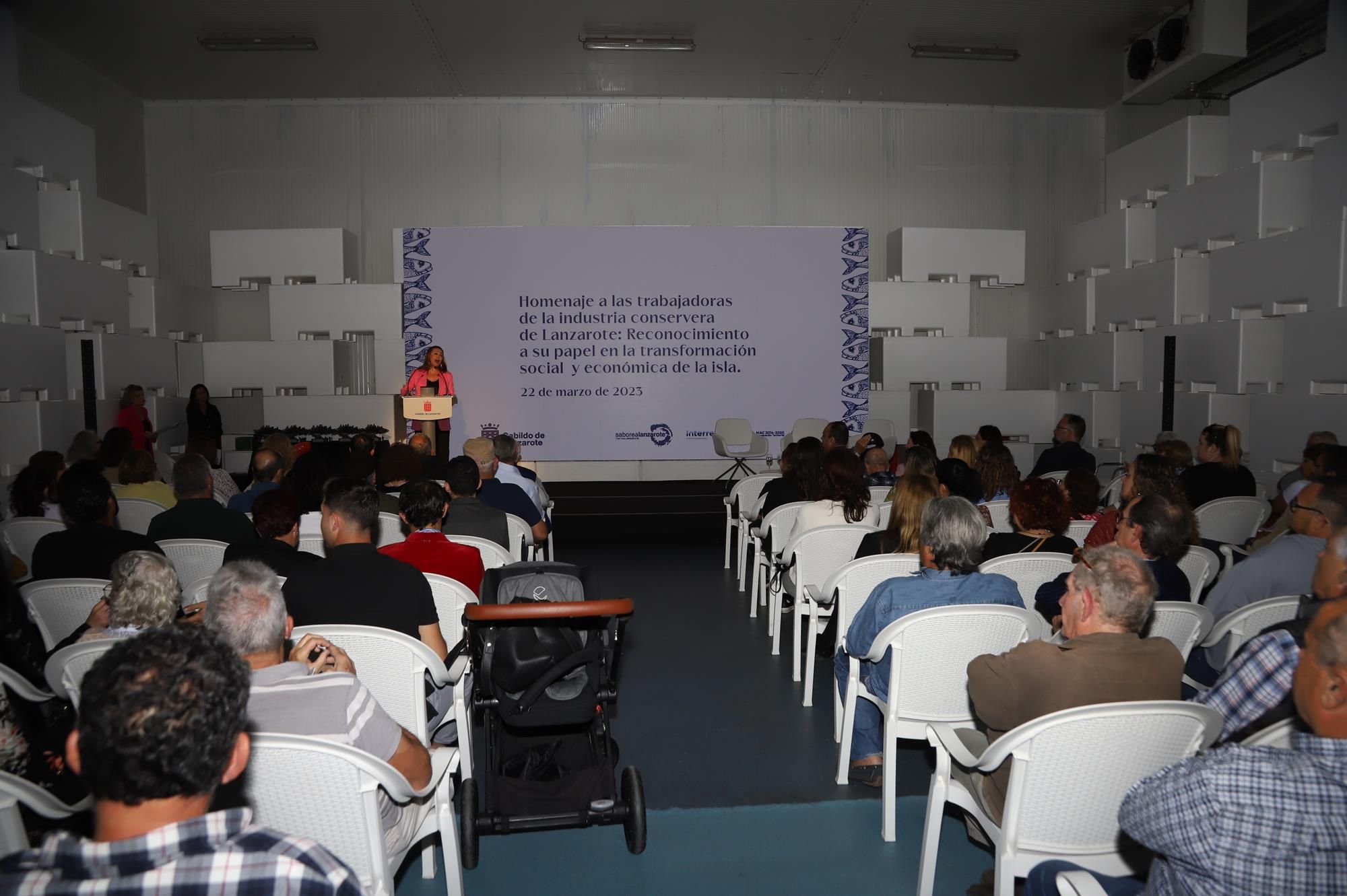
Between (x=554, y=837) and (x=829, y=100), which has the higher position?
(x=829, y=100)

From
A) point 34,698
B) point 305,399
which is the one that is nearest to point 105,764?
point 34,698

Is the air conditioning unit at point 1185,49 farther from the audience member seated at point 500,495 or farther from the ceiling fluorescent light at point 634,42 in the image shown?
the audience member seated at point 500,495

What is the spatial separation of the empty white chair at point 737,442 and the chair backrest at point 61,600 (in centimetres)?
703

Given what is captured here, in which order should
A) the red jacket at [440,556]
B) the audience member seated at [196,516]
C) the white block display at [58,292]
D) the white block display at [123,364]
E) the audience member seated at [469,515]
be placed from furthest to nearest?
the white block display at [123,364] → the white block display at [58,292] → the audience member seated at [469,515] → the audience member seated at [196,516] → the red jacket at [440,556]

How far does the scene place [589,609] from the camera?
244 cm

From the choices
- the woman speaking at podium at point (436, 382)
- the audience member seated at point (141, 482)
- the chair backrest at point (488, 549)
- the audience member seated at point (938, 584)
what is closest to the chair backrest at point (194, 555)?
the chair backrest at point (488, 549)

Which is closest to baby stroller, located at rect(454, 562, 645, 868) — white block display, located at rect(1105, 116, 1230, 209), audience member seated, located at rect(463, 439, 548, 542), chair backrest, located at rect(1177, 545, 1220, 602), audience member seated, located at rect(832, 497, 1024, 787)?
audience member seated, located at rect(832, 497, 1024, 787)

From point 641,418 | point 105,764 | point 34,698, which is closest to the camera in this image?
point 105,764

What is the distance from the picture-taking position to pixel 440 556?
3.28 metres

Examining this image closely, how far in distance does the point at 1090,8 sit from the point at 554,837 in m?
8.61

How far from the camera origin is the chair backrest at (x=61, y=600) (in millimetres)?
3012

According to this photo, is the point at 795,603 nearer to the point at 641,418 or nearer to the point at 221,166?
the point at 641,418

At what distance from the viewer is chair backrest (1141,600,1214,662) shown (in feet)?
8.99

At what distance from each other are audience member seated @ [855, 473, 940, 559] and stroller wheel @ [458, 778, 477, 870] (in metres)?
1.71
